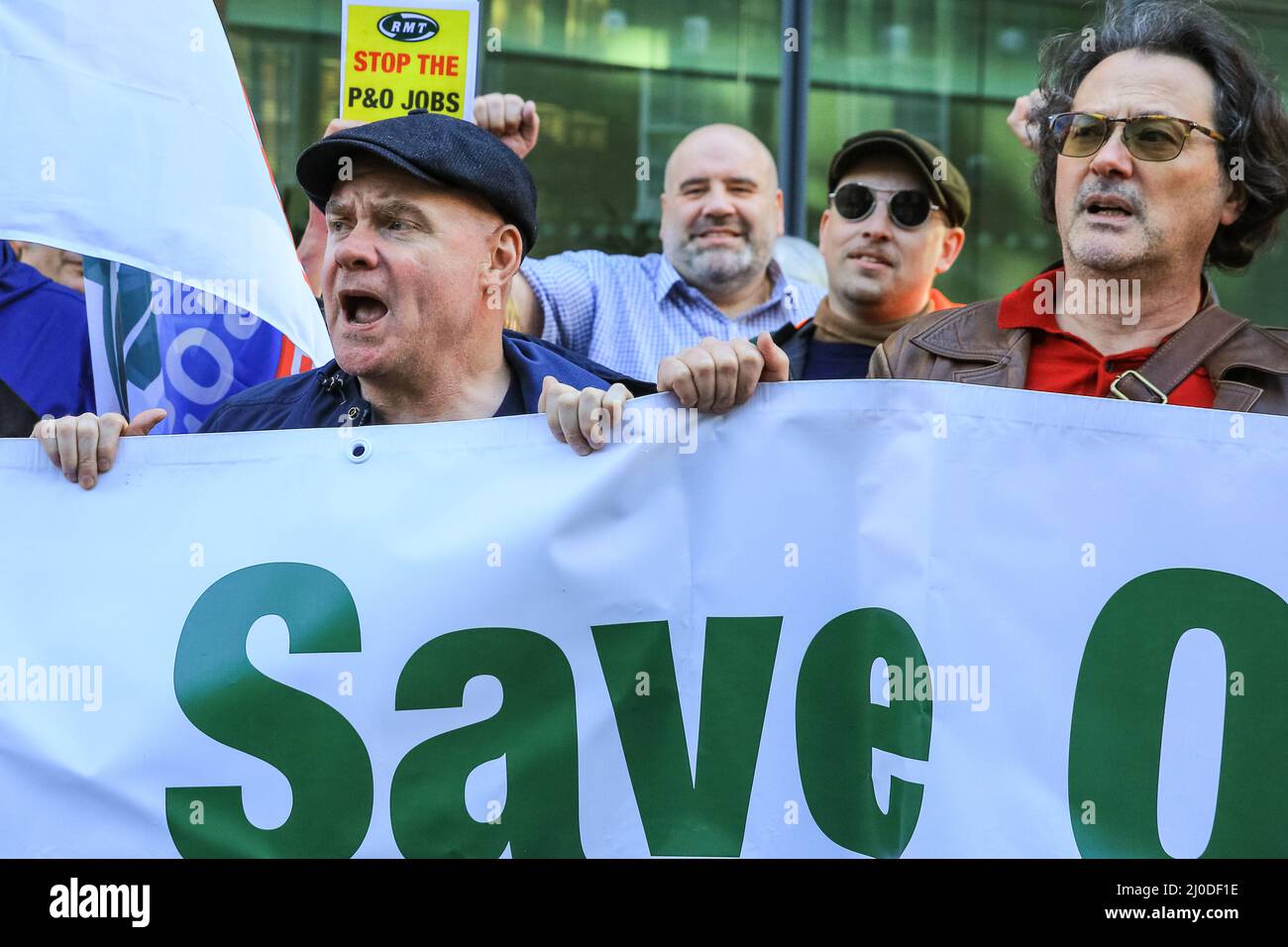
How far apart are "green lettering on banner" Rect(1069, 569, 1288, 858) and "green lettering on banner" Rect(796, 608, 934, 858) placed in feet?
0.86

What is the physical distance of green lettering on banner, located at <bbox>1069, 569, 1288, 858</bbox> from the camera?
8.00 feet

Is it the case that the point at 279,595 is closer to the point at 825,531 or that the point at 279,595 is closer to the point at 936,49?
the point at 825,531

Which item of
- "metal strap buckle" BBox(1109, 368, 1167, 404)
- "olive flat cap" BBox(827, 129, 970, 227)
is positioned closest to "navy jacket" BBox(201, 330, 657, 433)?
"metal strap buckle" BBox(1109, 368, 1167, 404)

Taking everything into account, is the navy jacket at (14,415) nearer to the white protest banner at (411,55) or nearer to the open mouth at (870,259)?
the white protest banner at (411,55)

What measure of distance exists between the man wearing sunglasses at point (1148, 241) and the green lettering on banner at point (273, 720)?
1120 millimetres

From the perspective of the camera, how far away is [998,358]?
2.81 m

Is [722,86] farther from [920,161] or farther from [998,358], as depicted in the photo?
[998,358]

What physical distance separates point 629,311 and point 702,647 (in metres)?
2.04

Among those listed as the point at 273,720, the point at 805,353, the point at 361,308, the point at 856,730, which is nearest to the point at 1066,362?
the point at 856,730

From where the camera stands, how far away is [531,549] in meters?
2.58

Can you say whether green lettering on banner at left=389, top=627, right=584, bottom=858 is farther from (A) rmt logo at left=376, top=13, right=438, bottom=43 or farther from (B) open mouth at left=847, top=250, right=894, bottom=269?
(B) open mouth at left=847, top=250, right=894, bottom=269

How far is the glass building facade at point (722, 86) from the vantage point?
8.34 metres
